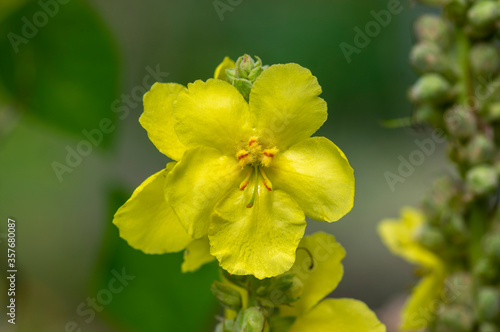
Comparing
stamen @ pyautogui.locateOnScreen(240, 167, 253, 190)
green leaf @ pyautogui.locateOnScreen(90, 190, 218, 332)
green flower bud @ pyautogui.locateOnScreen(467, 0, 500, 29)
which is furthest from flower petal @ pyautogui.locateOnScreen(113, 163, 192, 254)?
green flower bud @ pyautogui.locateOnScreen(467, 0, 500, 29)

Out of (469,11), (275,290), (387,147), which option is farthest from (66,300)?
(387,147)

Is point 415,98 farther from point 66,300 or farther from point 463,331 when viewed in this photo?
point 66,300

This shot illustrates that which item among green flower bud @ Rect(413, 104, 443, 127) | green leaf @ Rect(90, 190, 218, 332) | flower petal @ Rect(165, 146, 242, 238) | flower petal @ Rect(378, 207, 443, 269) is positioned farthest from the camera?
flower petal @ Rect(378, 207, 443, 269)

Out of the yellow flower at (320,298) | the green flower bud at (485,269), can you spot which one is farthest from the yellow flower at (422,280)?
the yellow flower at (320,298)

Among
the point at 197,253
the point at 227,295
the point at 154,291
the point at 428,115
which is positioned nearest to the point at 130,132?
the point at 154,291

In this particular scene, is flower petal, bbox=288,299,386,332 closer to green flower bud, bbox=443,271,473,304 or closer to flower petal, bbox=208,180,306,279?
flower petal, bbox=208,180,306,279

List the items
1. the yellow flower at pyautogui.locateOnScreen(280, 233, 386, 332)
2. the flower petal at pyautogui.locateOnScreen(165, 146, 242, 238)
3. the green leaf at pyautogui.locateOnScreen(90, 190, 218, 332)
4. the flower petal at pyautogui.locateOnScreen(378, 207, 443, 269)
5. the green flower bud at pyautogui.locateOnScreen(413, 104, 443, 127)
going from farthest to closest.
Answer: the flower petal at pyautogui.locateOnScreen(378, 207, 443, 269), the green flower bud at pyautogui.locateOnScreen(413, 104, 443, 127), the green leaf at pyautogui.locateOnScreen(90, 190, 218, 332), the yellow flower at pyautogui.locateOnScreen(280, 233, 386, 332), the flower petal at pyautogui.locateOnScreen(165, 146, 242, 238)
